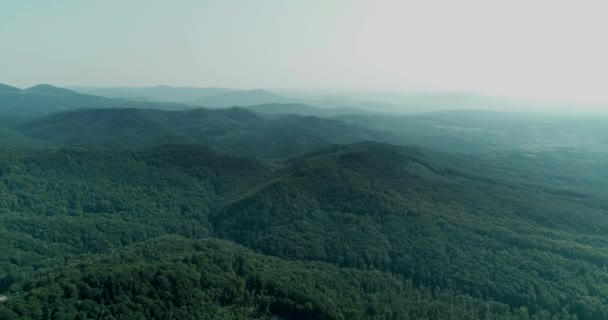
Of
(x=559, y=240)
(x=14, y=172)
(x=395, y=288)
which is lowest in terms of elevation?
(x=395, y=288)

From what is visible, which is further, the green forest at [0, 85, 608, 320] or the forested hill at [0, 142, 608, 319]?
Answer: the forested hill at [0, 142, 608, 319]

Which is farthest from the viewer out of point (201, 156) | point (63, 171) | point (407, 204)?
point (201, 156)

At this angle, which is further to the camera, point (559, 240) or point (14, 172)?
point (14, 172)

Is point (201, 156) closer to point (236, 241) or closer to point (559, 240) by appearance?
point (236, 241)

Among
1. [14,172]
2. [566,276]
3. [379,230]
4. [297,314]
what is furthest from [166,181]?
[566,276]

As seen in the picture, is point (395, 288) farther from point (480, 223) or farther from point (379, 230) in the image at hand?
point (480, 223)

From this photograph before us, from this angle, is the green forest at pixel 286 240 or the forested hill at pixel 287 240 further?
the forested hill at pixel 287 240

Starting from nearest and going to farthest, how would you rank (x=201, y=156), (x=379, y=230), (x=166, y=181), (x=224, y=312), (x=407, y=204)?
1. (x=224, y=312)
2. (x=379, y=230)
3. (x=407, y=204)
4. (x=166, y=181)
5. (x=201, y=156)

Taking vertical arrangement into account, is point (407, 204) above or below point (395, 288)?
above
